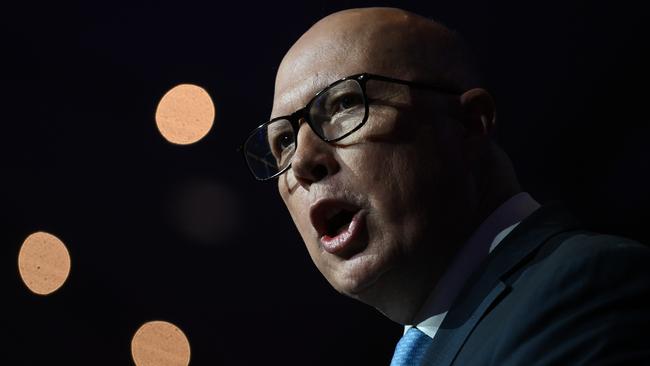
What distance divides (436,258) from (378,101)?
0.24 meters

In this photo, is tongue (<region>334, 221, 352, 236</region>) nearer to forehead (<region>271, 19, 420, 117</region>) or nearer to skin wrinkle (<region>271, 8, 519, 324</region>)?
skin wrinkle (<region>271, 8, 519, 324</region>)

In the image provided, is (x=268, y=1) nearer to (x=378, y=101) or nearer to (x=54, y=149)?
(x=54, y=149)

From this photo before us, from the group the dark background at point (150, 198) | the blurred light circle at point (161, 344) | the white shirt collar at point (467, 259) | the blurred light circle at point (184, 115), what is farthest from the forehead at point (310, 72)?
the blurred light circle at point (161, 344)

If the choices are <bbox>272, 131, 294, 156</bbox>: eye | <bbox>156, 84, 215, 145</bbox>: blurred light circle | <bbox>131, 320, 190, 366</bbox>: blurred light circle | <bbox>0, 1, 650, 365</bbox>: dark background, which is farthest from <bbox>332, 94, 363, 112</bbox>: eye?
<bbox>131, 320, 190, 366</bbox>: blurred light circle

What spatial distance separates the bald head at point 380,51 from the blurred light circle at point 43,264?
1168 millimetres

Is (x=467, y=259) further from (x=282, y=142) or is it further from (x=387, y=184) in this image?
(x=282, y=142)

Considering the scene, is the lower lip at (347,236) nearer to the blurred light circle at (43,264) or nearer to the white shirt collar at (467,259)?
the white shirt collar at (467,259)

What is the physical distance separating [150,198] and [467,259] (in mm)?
1212

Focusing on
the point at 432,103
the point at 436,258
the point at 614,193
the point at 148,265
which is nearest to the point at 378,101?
the point at 432,103

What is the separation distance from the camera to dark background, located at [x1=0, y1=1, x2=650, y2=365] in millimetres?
1940

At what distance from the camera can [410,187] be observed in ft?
3.34

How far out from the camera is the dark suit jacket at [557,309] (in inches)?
29.5

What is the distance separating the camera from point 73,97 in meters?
2.04

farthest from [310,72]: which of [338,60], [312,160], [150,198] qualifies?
[150,198]
